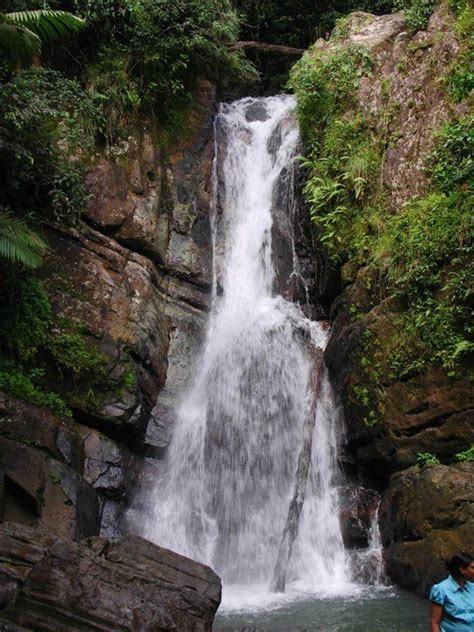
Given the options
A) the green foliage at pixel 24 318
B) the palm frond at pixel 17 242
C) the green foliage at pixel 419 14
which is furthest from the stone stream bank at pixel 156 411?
the palm frond at pixel 17 242

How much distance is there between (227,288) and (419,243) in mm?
5256

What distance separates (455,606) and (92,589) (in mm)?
3194

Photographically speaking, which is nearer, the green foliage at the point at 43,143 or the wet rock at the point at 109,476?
the wet rock at the point at 109,476

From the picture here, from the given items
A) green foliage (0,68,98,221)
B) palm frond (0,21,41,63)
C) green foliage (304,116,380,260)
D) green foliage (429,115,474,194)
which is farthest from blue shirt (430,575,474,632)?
palm frond (0,21,41,63)

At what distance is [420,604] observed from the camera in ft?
24.7

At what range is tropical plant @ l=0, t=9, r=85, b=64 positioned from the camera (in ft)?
30.4

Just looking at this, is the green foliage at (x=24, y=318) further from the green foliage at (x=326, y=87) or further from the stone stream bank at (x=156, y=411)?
the green foliage at (x=326, y=87)

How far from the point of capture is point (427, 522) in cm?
805

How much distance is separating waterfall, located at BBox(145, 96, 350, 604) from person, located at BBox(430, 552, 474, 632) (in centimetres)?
496

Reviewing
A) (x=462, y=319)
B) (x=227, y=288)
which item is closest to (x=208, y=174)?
(x=227, y=288)

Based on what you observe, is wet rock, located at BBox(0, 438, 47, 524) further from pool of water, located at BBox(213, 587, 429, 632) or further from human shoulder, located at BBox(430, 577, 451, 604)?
human shoulder, located at BBox(430, 577, 451, 604)

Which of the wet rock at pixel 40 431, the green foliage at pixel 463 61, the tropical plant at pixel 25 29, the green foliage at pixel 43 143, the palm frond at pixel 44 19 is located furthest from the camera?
the green foliage at pixel 463 61

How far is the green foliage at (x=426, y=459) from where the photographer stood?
8595mm

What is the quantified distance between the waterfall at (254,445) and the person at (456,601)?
16.3 feet
